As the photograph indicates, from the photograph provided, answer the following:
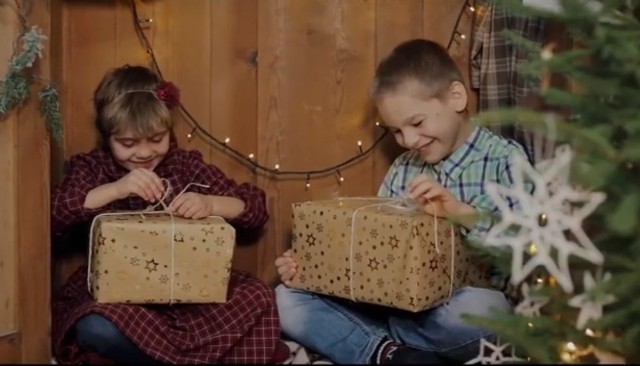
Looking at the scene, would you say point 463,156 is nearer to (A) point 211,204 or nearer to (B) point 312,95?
(B) point 312,95

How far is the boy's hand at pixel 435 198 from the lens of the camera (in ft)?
5.95

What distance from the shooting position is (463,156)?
203 cm

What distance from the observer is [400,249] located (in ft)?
5.85

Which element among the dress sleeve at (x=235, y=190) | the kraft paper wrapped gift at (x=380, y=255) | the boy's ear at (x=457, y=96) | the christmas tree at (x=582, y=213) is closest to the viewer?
the christmas tree at (x=582, y=213)

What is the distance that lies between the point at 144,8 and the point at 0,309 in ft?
2.65

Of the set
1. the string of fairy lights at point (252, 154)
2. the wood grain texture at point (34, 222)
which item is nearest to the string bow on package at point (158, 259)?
the wood grain texture at point (34, 222)

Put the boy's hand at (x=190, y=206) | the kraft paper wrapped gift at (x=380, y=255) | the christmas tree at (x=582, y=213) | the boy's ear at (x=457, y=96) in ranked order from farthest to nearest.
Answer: the boy's ear at (x=457, y=96) < the boy's hand at (x=190, y=206) < the kraft paper wrapped gift at (x=380, y=255) < the christmas tree at (x=582, y=213)

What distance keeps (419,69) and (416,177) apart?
23cm

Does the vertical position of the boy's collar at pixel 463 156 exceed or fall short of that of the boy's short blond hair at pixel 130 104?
it falls short

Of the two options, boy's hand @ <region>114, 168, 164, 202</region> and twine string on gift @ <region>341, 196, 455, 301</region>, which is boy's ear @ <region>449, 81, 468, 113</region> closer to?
twine string on gift @ <region>341, 196, 455, 301</region>

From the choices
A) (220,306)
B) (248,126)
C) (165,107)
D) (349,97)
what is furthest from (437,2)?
(220,306)

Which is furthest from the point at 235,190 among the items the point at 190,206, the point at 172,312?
the point at 172,312

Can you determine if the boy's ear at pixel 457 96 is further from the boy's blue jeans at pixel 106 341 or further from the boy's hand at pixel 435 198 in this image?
the boy's blue jeans at pixel 106 341

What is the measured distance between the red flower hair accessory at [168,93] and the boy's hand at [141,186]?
0.67 feet
